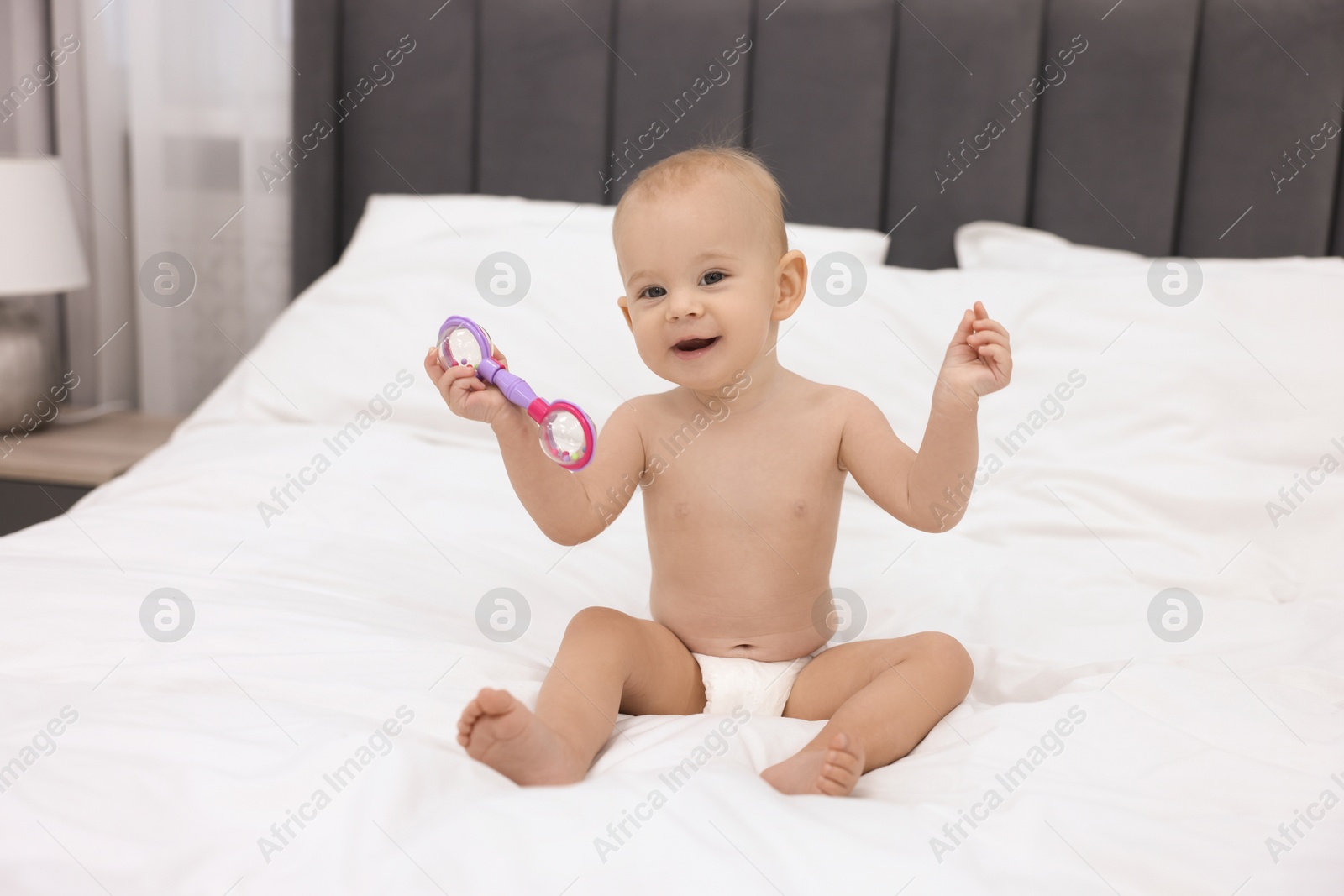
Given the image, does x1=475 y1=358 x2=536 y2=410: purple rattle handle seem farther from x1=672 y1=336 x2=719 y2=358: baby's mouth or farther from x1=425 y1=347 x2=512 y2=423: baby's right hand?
x1=672 y1=336 x2=719 y2=358: baby's mouth

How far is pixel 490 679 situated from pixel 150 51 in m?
1.82

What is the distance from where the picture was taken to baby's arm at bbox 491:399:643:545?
2.87 ft

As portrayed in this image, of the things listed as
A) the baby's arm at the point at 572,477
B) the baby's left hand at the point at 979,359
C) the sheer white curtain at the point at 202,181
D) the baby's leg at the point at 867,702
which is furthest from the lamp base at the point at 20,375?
the baby's left hand at the point at 979,359

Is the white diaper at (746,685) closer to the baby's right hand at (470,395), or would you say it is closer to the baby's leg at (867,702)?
the baby's leg at (867,702)

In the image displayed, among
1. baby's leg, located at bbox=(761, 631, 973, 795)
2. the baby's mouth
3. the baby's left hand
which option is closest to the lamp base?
the baby's mouth

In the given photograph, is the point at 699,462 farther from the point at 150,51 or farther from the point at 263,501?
the point at 150,51

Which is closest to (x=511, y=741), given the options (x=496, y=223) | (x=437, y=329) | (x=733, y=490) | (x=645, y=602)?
(x=733, y=490)

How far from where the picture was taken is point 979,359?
85 cm

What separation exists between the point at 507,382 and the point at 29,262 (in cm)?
151

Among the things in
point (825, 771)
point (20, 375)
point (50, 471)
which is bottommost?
point (50, 471)

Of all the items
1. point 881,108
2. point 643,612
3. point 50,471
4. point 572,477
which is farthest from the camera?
point 881,108

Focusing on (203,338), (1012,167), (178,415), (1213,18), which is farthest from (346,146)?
(1213,18)

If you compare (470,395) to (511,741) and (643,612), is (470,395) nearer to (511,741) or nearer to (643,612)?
(511,741)

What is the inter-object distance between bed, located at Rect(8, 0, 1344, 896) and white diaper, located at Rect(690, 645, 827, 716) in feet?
0.25
